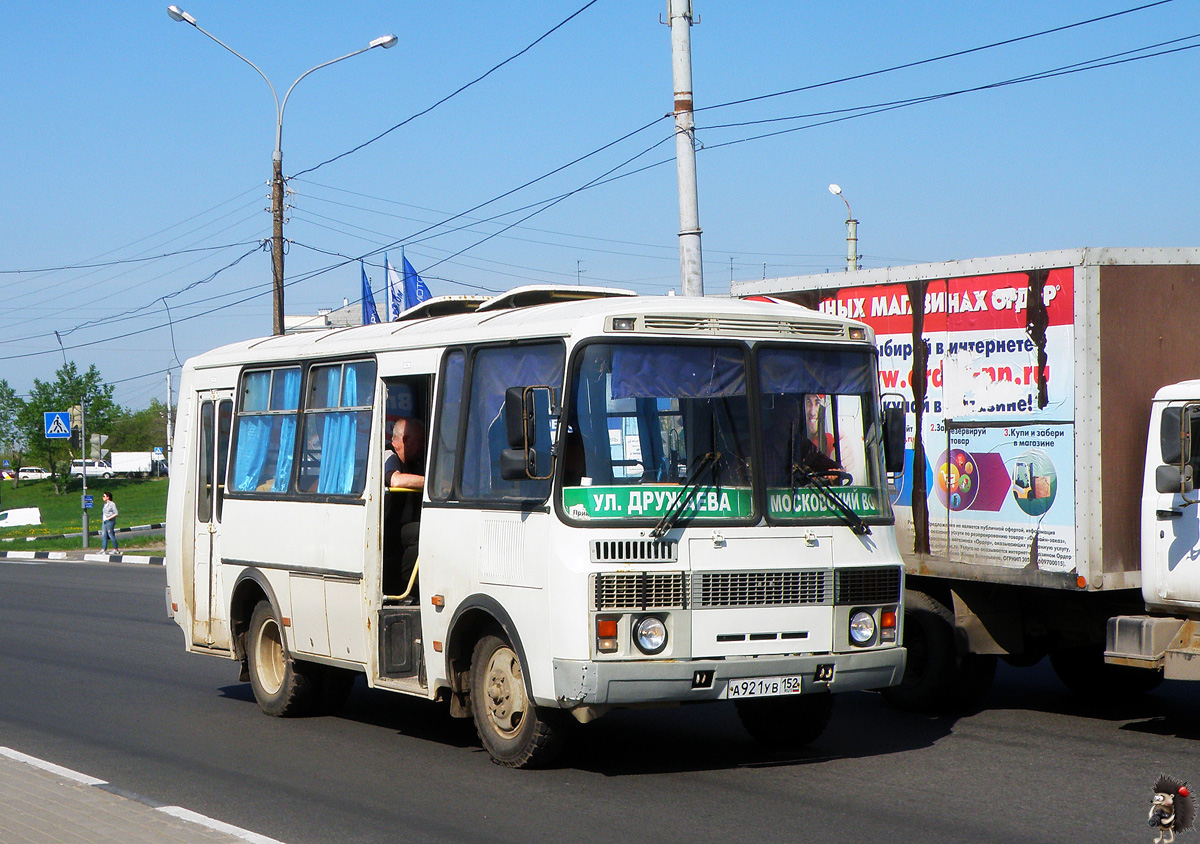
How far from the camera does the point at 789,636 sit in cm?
790

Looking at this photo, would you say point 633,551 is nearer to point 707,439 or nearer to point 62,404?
point 707,439

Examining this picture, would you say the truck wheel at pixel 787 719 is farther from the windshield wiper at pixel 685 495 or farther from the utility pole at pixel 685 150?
the utility pole at pixel 685 150

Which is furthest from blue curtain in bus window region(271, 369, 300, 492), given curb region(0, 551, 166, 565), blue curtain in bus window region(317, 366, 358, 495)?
curb region(0, 551, 166, 565)

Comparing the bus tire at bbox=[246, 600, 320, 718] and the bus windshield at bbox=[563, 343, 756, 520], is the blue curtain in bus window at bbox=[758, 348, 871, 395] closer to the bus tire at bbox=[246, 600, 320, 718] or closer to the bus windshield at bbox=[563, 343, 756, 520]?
the bus windshield at bbox=[563, 343, 756, 520]

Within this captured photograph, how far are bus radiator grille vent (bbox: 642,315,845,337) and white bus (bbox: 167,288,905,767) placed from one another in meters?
0.01

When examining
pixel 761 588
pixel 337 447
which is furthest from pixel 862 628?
pixel 337 447

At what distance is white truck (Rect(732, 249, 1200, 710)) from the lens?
29.0ft

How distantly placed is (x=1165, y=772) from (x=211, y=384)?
7.72 metres

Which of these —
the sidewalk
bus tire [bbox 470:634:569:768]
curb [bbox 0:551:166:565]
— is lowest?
curb [bbox 0:551:166:565]

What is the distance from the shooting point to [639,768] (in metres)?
8.29

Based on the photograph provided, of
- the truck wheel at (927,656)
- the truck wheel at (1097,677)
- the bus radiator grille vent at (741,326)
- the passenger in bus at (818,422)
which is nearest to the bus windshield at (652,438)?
the bus radiator grille vent at (741,326)

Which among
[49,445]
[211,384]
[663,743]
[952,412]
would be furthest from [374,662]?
[49,445]

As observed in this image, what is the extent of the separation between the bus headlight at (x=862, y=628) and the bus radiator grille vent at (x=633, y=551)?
3.92 ft

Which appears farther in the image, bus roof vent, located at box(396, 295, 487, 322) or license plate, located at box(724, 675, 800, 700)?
bus roof vent, located at box(396, 295, 487, 322)
